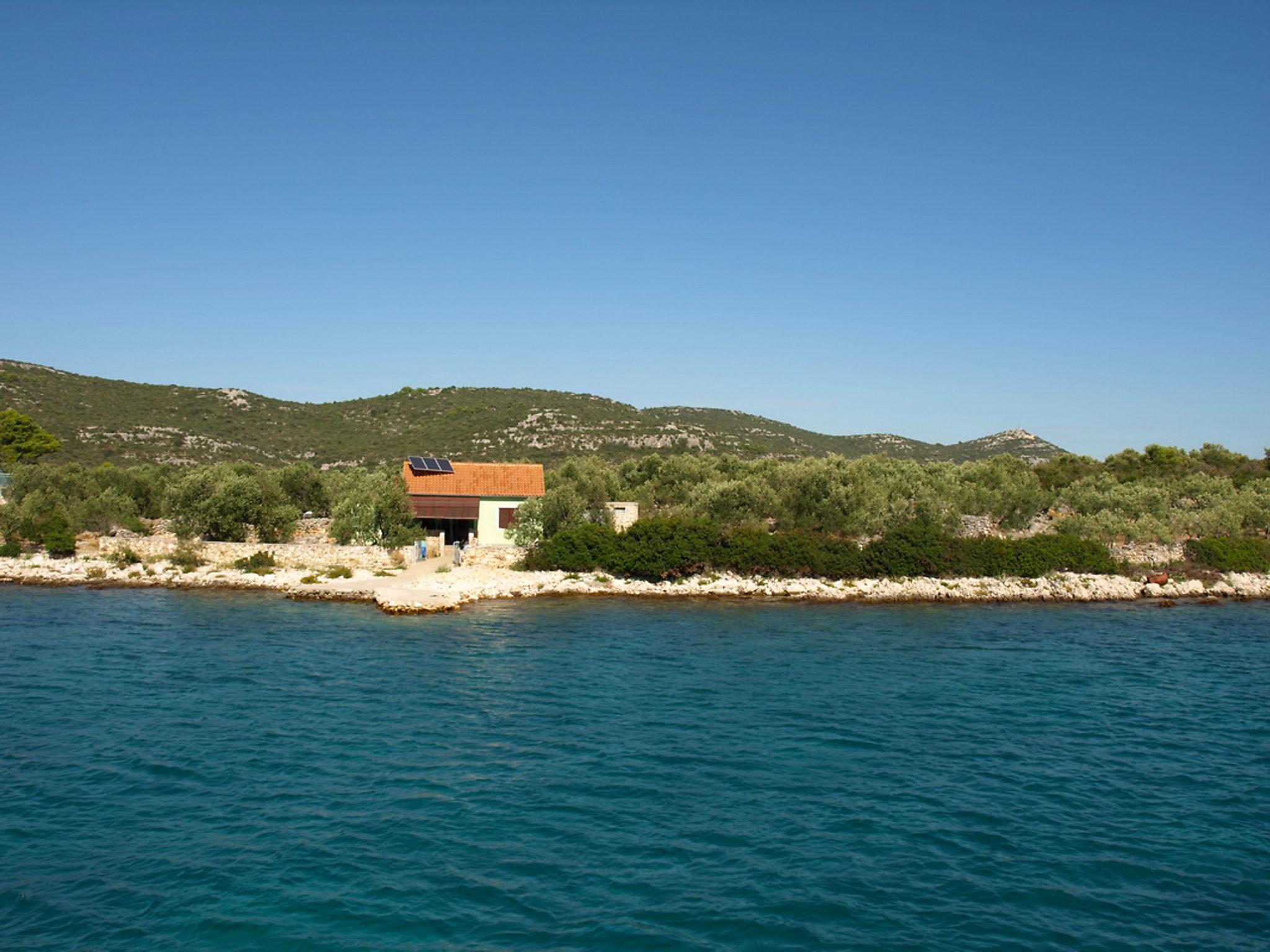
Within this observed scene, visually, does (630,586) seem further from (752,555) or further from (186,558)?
(186,558)

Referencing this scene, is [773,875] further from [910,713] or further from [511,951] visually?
[910,713]

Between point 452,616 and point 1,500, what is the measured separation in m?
34.9

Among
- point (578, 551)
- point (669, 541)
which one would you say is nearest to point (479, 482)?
point (578, 551)

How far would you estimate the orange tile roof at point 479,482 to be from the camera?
45.6m

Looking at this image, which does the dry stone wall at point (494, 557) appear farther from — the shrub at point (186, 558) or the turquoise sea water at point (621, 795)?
the turquoise sea water at point (621, 795)

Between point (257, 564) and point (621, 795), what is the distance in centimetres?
3110

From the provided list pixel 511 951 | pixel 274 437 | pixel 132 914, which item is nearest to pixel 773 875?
pixel 511 951

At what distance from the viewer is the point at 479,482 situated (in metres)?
46.2

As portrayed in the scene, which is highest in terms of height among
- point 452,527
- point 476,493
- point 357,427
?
point 357,427

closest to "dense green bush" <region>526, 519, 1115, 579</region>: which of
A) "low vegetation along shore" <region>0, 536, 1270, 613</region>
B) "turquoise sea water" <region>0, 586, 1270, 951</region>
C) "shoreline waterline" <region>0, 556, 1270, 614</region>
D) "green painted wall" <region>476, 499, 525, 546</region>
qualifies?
"low vegetation along shore" <region>0, 536, 1270, 613</region>

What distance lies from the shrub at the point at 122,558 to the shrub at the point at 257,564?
5.10 m

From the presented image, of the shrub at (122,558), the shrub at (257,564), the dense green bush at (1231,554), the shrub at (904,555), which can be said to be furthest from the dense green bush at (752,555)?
the shrub at (122,558)

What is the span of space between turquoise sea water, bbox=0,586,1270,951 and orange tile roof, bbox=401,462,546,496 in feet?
58.5

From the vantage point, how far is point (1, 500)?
49.2m
